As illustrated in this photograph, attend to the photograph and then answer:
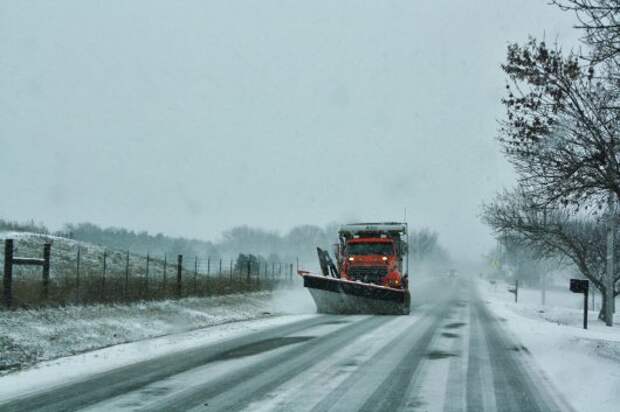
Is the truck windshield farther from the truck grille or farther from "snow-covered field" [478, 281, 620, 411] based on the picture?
"snow-covered field" [478, 281, 620, 411]

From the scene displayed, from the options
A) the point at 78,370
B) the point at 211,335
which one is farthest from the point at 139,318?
the point at 78,370

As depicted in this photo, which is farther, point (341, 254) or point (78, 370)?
point (341, 254)

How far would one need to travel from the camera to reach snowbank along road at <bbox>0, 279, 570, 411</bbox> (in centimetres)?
782

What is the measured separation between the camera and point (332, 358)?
11.6 m

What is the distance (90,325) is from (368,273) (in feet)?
36.5

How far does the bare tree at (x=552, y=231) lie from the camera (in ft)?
92.9

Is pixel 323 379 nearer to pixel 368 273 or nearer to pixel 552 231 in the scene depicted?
pixel 368 273

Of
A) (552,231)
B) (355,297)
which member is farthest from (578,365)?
(552,231)

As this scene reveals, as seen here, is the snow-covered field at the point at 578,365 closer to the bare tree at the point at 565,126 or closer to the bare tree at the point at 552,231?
the bare tree at the point at 565,126

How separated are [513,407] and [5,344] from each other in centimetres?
841

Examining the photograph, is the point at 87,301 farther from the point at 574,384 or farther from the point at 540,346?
the point at 574,384

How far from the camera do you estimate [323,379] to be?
9461mm

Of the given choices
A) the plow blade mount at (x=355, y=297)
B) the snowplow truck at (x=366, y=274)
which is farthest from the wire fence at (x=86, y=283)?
the snowplow truck at (x=366, y=274)

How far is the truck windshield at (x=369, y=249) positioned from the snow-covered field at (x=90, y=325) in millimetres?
4025
